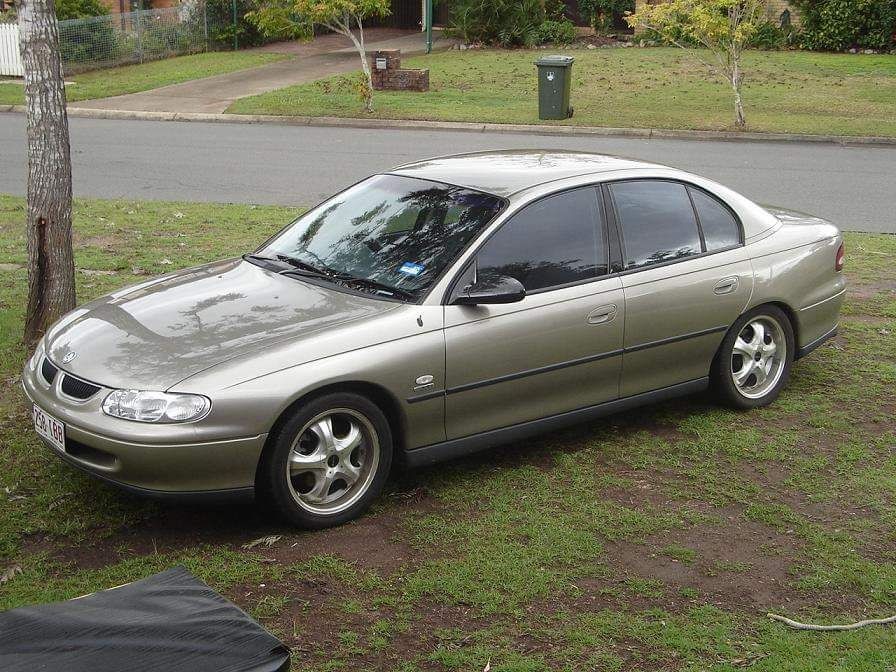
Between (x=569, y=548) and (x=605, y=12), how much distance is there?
33112mm

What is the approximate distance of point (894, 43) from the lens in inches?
1212

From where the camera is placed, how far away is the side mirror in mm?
5191

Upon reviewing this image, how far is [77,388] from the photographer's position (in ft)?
15.7

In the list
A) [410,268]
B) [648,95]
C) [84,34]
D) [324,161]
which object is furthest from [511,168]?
[84,34]

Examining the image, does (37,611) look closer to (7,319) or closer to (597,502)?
(597,502)

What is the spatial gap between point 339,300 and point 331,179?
29.4 ft

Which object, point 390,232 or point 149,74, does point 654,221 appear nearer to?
point 390,232

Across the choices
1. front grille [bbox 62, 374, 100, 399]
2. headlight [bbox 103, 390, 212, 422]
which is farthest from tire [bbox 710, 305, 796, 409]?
front grille [bbox 62, 374, 100, 399]

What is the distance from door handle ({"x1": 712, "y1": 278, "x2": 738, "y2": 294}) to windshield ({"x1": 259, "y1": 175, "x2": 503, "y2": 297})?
4.76 feet

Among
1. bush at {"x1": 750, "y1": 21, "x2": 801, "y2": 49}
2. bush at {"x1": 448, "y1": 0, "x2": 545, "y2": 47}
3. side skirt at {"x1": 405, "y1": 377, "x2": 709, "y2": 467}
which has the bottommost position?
side skirt at {"x1": 405, "y1": 377, "x2": 709, "y2": 467}

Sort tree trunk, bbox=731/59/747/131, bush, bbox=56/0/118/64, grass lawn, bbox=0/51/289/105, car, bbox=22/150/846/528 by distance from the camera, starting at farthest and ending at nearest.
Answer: bush, bbox=56/0/118/64 → grass lawn, bbox=0/51/289/105 → tree trunk, bbox=731/59/747/131 → car, bbox=22/150/846/528

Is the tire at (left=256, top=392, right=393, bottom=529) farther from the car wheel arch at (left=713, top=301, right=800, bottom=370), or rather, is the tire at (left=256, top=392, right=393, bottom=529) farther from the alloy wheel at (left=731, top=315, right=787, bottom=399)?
the alloy wheel at (left=731, top=315, right=787, bottom=399)

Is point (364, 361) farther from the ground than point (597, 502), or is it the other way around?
point (364, 361)

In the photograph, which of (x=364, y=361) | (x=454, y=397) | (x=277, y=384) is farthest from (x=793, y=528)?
(x=277, y=384)
